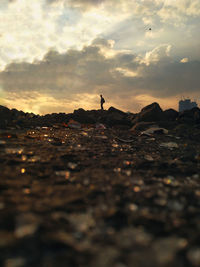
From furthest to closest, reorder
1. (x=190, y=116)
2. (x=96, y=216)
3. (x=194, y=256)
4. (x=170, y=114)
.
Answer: (x=170, y=114)
(x=190, y=116)
(x=96, y=216)
(x=194, y=256)

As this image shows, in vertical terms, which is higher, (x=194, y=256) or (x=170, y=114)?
(x=170, y=114)

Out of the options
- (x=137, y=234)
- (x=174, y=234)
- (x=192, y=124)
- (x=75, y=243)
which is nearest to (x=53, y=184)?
(x=75, y=243)

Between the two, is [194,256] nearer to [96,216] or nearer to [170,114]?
[96,216]

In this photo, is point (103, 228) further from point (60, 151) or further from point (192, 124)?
point (192, 124)

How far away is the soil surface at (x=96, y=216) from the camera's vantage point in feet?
3.26

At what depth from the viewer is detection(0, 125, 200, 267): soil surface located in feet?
3.26

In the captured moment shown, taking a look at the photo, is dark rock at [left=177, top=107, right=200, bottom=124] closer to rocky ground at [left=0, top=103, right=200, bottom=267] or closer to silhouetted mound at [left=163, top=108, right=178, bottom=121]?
silhouetted mound at [left=163, top=108, right=178, bottom=121]

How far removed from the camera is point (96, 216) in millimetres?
1376

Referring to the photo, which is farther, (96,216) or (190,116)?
(190,116)

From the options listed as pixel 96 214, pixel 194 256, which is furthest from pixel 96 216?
pixel 194 256

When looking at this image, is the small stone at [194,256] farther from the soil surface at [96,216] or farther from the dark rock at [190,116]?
the dark rock at [190,116]

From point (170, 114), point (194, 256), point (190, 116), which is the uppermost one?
point (170, 114)

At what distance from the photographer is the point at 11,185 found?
181 centimetres

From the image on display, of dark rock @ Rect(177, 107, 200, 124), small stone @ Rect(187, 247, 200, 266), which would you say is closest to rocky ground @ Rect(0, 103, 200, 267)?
small stone @ Rect(187, 247, 200, 266)
